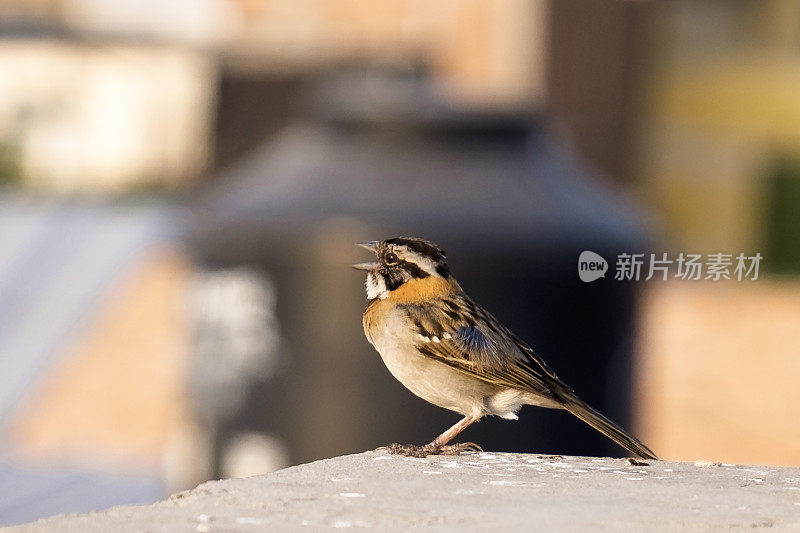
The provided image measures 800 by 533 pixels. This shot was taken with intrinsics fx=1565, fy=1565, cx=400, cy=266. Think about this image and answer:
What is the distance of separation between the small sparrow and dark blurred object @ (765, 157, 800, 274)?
14.5 meters

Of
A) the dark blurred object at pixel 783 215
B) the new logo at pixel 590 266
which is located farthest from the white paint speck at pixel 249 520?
the dark blurred object at pixel 783 215

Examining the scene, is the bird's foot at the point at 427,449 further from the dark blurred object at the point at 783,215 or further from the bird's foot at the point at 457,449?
the dark blurred object at the point at 783,215

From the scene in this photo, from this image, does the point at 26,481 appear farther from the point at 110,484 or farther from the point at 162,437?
the point at 162,437

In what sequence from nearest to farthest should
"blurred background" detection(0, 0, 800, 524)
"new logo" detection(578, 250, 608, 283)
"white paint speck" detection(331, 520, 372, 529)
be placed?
"white paint speck" detection(331, 520, 372, 529), "new logo" detection(578, 250, 608, 283), "blurred background" detection(0, 0, 800, 524)

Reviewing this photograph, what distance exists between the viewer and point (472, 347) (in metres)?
4.57

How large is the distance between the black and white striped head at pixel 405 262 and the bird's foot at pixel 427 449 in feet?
1.47

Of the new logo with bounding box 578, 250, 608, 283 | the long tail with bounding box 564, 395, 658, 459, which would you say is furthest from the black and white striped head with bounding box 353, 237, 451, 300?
the new logo with bounding box 578, 250, 608, 283

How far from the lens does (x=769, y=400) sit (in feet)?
48.2

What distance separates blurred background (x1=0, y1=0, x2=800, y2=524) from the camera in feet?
26.8

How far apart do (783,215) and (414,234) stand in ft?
48.2

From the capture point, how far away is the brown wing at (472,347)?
177 inches

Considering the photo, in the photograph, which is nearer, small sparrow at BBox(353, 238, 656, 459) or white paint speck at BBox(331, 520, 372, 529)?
white paint speck at BBox(331, 520, 372, 529)

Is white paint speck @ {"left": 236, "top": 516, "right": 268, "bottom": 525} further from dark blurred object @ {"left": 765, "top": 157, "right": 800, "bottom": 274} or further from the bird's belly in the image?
dark blurred object @ {"left": 765, "top": 157, "right": 800, "bottom": 274}

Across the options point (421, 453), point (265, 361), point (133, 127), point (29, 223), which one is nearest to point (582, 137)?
point (133, 127)
